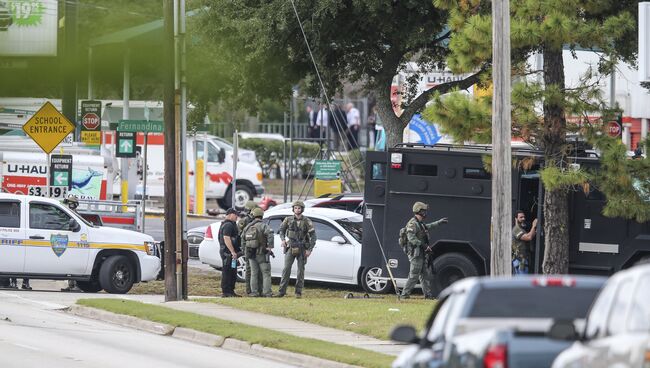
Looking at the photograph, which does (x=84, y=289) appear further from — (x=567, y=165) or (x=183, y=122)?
(x=567, y=165)

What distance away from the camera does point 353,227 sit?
24.5 m

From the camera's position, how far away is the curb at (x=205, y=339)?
1484 cm

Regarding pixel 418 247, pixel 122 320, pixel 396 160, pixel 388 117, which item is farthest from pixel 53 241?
pixel 388 117

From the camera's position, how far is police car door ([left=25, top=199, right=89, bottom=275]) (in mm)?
22766

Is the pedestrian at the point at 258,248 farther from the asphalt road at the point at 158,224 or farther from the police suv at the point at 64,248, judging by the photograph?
the asphalt road at the point at 158,224

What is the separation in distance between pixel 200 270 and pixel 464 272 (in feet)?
27.0

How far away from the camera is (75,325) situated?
18.6 m

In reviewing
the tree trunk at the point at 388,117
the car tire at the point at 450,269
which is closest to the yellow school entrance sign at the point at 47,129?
the tree trunk at the point at 388,117

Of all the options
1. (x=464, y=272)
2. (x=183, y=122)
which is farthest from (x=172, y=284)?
(x=464, y=272)

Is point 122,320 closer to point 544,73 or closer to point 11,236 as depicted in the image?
point 11,236

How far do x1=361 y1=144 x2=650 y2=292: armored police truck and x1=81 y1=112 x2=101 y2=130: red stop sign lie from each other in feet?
30.5

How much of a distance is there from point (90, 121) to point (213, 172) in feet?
39.1

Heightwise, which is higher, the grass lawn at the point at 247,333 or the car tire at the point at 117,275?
the car tire at the point at 117,275

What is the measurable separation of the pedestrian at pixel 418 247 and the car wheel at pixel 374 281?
1.24 m
